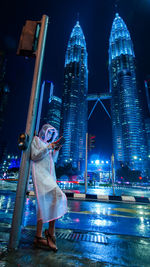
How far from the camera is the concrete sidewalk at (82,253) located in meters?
1.69

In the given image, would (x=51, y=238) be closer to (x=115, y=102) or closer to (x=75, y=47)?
(x=115, y=102)

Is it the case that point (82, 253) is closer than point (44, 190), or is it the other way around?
point (82, 253)

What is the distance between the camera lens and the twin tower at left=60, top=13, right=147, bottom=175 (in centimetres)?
10706

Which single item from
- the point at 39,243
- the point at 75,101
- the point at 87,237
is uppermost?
the point at 75,101

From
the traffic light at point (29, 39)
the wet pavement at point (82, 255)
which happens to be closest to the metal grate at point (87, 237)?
the wet pavement at point (82, 255)

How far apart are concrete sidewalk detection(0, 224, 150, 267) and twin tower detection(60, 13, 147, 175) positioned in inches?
4316

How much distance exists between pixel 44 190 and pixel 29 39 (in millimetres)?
2922

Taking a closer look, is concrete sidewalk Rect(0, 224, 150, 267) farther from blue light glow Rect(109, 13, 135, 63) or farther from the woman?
blue light glow Rect(109, 13, 135, 63)

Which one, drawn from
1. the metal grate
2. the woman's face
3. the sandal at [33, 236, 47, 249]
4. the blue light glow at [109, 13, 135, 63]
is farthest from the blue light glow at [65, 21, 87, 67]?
the sandal at [33, 236, 47, 249]

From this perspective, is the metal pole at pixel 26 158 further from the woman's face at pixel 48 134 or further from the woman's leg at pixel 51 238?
the woman's leg at pixel 51 238

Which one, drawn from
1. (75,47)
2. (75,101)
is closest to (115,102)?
(75,101)

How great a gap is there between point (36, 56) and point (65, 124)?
405 feet

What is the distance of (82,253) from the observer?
198cm

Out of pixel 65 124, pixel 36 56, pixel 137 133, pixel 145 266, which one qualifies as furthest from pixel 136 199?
pixel 65 124
